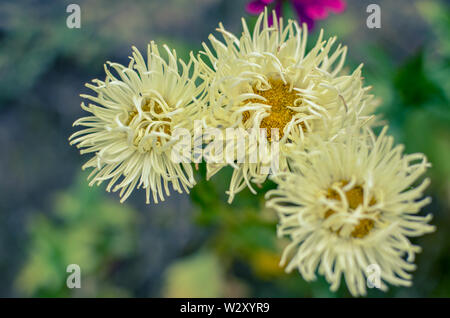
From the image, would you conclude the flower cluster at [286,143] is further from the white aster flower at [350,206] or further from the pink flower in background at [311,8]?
the pink flower in background at [311,8]

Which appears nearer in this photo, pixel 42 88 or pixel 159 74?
pixel 159 74

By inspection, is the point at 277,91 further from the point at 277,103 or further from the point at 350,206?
the point at 350,206

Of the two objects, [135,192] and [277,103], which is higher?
[135,192]

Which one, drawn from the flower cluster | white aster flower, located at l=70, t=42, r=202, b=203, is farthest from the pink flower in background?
white aster flower, located at l=70, t=42, r=202, b=203

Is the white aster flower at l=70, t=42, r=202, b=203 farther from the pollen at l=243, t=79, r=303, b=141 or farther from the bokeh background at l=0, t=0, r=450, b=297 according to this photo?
the bokeh background at l=0, t=0, r=450, b=297

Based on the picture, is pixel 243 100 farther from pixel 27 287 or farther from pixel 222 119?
pixel 27 287

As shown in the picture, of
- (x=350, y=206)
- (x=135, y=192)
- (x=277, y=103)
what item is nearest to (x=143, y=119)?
(x=277, y=103)

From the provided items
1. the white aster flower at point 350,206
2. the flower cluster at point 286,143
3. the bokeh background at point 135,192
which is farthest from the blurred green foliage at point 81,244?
the white aster flower at point 350,206

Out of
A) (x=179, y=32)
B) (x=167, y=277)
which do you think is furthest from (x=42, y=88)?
(x=167, y=277)
